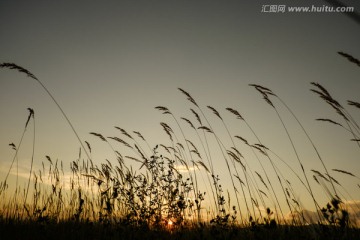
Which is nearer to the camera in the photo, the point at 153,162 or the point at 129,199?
the point at 129,199

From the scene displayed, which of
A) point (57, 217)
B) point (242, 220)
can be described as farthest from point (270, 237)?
point (57, 217)

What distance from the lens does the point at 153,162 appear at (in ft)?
17.5

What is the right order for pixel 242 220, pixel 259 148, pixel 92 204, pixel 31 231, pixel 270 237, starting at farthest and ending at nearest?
1. pixel 92 204
2. pixel 259 148
3. pixel 242 220
4. pixel 31 231
5. pixel 270 237

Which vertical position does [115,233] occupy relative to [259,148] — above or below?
below

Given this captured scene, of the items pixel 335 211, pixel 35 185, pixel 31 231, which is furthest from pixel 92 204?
pixel 335 211

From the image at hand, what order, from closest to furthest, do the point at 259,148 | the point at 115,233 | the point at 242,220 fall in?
the point at 115,233 → the point at 242,220 → the point at 259,148

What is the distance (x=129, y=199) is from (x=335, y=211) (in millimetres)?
3340

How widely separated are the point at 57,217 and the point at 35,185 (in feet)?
2.64

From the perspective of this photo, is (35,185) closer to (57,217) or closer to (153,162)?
(57,217)

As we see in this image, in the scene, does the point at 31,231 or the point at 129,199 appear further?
the point at 129,199

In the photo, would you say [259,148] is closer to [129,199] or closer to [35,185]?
[129,199]

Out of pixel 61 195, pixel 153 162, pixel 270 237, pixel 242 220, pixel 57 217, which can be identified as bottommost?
pixel 270 237

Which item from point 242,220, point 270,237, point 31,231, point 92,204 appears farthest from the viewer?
point 92,204

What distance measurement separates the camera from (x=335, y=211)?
2873 mm
